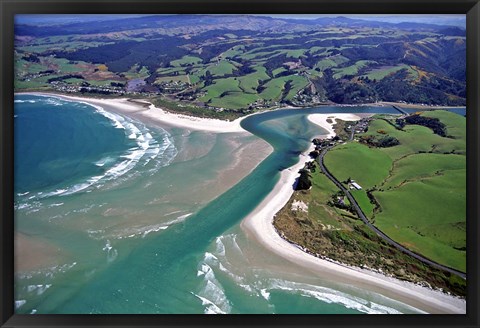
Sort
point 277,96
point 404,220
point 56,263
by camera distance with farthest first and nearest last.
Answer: point 277,96, point 404,220, point 56,263

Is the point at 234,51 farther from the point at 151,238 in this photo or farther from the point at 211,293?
the point at 211,293

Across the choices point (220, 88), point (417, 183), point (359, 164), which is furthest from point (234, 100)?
point (417, 183)

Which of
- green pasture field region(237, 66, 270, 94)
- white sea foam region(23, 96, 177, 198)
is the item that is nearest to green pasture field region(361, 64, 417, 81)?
green pasture field region(237, 66, 270, 94)

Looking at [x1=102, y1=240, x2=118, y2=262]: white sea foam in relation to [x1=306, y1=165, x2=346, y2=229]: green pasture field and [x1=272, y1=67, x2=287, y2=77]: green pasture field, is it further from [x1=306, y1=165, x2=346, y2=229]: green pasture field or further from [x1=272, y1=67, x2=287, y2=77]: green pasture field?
[x1=272, y1=67, x2=287, y2=77]: green pasture field

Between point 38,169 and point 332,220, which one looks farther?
point 38,169

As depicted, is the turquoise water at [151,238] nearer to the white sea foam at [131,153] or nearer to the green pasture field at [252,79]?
the white sea foam at [131,153]

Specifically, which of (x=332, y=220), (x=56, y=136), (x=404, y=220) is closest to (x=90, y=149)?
(x=56, y=136)

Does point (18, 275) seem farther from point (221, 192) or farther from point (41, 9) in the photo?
point (221, 192)

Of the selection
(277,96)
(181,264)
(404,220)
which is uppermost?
(277,96)
